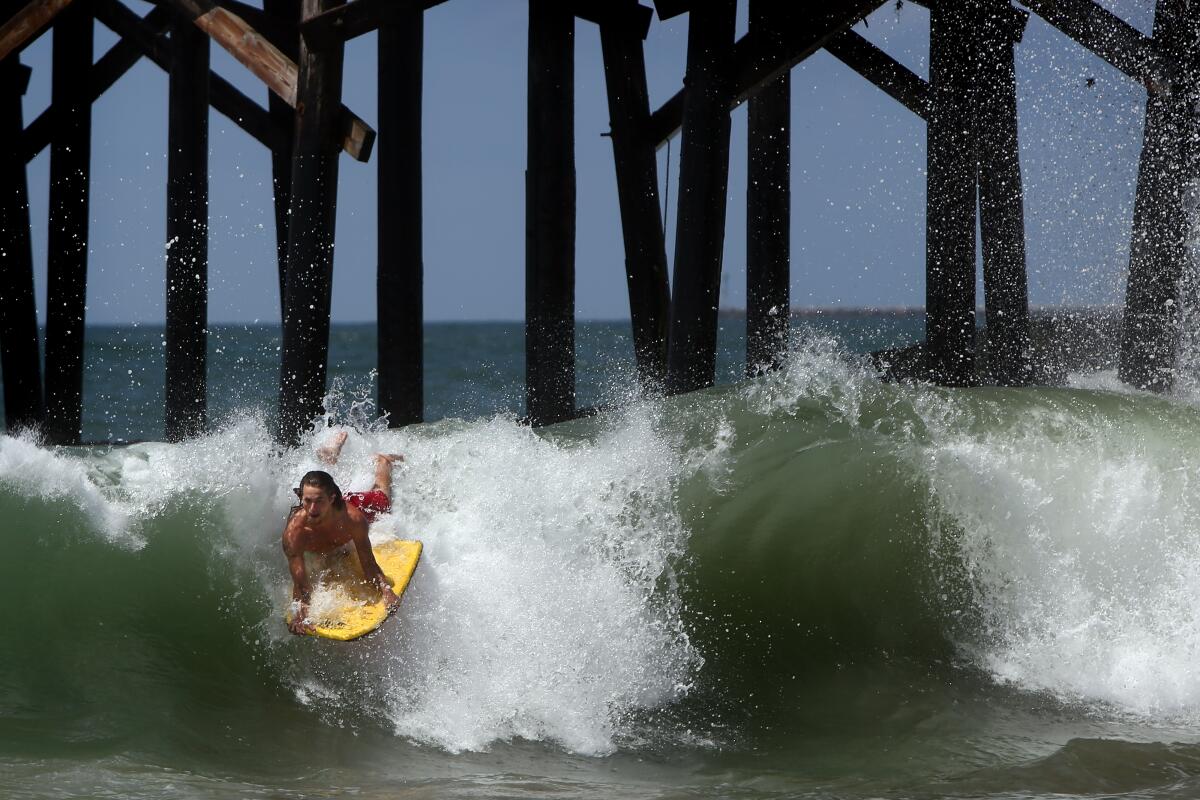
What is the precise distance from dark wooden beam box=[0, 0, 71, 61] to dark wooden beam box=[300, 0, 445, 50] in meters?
1.91

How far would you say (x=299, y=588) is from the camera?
16.1 ft

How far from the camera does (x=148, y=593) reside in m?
5.45

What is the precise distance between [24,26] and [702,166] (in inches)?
149

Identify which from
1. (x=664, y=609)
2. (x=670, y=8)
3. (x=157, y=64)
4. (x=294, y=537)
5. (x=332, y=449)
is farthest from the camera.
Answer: (x=157, y=64)

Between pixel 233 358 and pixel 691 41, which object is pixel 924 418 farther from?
pixel 233 358

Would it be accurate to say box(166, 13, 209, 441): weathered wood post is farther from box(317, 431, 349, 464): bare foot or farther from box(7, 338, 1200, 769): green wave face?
box(317, 431, 349, 464): bare foot

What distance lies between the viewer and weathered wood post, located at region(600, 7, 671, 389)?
25.4ft

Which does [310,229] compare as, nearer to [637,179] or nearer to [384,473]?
[384,473]

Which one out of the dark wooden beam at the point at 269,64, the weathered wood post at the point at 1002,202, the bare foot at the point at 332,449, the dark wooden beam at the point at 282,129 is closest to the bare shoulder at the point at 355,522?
the bare foot at the point at 332,449

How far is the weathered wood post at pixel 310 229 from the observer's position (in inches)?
255

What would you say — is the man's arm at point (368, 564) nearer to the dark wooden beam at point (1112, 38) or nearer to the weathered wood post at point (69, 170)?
the dark wooden beam at point (1112, 38)

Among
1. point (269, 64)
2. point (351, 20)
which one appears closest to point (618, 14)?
point (351, 20)

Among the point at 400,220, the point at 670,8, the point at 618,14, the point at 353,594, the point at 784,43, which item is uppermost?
the point at 618,14

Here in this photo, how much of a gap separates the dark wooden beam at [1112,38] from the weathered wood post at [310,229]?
344cm
